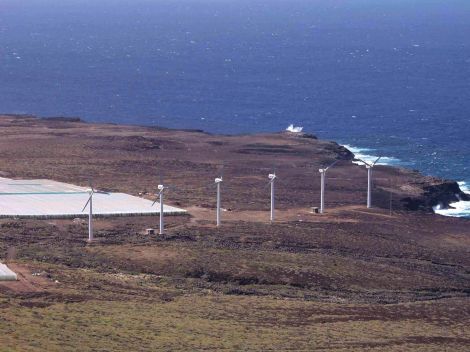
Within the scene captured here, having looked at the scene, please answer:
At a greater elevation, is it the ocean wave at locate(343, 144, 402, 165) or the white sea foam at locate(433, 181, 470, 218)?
the ocean wave at locate(343, 144, 402, 165)

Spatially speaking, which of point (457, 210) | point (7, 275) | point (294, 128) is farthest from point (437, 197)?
point (7, 275)

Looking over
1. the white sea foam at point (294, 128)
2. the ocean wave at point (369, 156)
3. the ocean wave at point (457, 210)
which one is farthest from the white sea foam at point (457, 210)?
the white sea foam at point (294, 128)

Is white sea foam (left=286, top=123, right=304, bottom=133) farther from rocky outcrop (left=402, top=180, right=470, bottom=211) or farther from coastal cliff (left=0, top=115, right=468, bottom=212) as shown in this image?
rocky outcrop (left=402, top=180, right=470, bottom=211)

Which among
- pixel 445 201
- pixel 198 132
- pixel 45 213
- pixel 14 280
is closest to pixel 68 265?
pixel 14 280

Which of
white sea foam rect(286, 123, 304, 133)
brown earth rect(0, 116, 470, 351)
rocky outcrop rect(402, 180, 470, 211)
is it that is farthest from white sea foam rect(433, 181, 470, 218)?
white sea foam rect(286, 123, 304, 133)

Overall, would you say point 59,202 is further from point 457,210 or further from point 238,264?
point 457,210

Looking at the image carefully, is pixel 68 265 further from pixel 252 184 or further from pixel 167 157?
pixel 167 157
